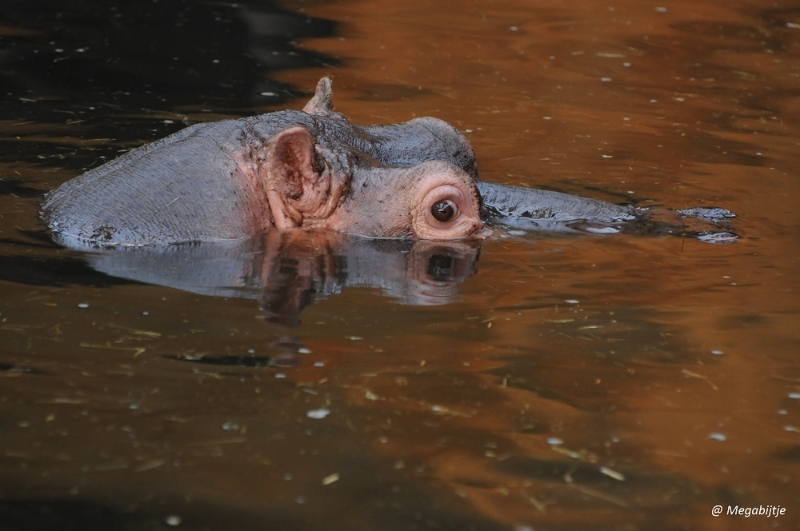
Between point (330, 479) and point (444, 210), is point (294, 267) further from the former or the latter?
point (330, 479)

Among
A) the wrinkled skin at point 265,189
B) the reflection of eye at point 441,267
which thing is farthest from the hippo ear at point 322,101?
the reflection of eye at point 441,267

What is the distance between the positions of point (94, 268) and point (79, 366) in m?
1.09

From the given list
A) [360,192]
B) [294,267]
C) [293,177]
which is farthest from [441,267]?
[293,177]

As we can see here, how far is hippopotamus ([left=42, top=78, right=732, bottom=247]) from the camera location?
17.4ft

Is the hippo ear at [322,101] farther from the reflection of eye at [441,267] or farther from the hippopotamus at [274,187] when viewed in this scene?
the reflection of eye at [441,267]

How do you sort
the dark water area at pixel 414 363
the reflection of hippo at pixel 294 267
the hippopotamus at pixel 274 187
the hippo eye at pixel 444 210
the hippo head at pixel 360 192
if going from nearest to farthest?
the dark water area at pixel 414 363
the reflection of hippo at pixel 294 267
the hippopotamus at pixel 274 187
the hippo head at pixel 360 192
the hippo eye at pixel 444 210

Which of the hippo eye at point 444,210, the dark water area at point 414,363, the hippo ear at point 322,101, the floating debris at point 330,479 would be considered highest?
the hippo ear at point 322,101

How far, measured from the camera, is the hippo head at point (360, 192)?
5480mm

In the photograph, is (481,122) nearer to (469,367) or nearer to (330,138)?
(330,138)

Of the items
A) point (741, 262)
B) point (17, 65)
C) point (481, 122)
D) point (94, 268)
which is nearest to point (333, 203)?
point (94, 268)

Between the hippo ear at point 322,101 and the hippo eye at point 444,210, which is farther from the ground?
the hippo ear at point 322,101

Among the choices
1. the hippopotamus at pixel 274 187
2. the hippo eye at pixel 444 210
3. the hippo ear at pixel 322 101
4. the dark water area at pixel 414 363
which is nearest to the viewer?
the dark water area at pixel 414 363

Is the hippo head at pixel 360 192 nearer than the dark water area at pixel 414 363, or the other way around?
the dark water area at pixel 414 363

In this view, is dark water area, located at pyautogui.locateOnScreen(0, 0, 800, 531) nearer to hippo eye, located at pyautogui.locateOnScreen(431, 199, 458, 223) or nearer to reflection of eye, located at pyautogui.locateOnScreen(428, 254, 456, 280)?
reflection of eye, located at pyautogui.locateOnScreen(428, 254, 456, 280)
